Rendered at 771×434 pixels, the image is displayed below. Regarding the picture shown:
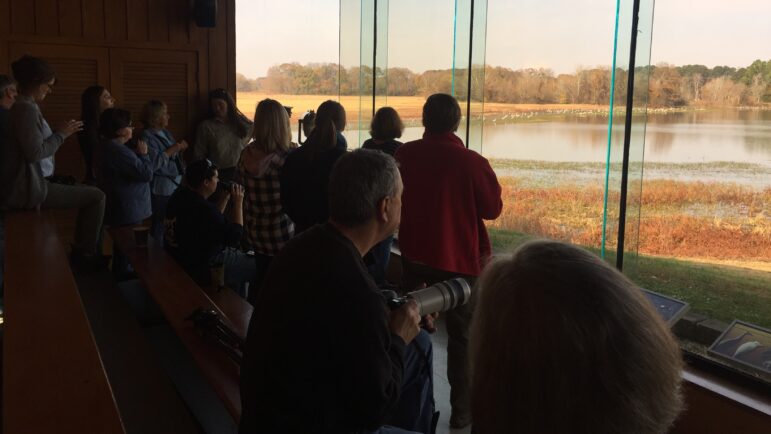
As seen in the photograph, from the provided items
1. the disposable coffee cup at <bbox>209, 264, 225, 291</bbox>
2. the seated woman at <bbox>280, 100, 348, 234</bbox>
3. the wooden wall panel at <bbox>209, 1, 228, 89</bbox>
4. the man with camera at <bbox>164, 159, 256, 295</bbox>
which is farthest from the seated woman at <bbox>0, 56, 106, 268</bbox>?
the wooden wall panel at <bbox>209, 1, 228, 89</bbox>

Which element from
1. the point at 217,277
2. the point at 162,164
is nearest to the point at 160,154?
the point at 162,164

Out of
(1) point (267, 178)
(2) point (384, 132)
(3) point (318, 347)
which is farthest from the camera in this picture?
(2) point (384, 132)

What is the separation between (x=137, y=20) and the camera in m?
5.76

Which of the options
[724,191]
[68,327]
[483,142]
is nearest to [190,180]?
[68,327]

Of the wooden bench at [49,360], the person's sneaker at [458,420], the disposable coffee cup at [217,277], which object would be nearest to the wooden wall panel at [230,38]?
the disposable coffee cup at [217,277]

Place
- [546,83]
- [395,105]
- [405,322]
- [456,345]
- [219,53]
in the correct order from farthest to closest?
1. [219,53]
2. [395,105]
3. [546,83]
4. [456,345]
5. [405,322]

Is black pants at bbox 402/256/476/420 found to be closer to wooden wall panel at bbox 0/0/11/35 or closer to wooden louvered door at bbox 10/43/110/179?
wooden louvered door at bbox 10/43/110/179

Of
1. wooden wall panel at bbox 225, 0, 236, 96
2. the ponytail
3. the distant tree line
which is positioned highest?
wooden wall panel at bbox 225, 0, 236, 96

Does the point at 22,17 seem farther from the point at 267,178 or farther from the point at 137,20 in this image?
the point at 267,178

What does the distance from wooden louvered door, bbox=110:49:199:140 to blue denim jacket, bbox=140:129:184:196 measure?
4.31 ft

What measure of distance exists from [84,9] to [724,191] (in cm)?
524

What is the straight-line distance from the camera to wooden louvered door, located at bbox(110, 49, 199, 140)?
5.77 metres

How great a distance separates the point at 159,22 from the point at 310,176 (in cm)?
382

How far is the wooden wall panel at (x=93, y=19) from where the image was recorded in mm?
5539
